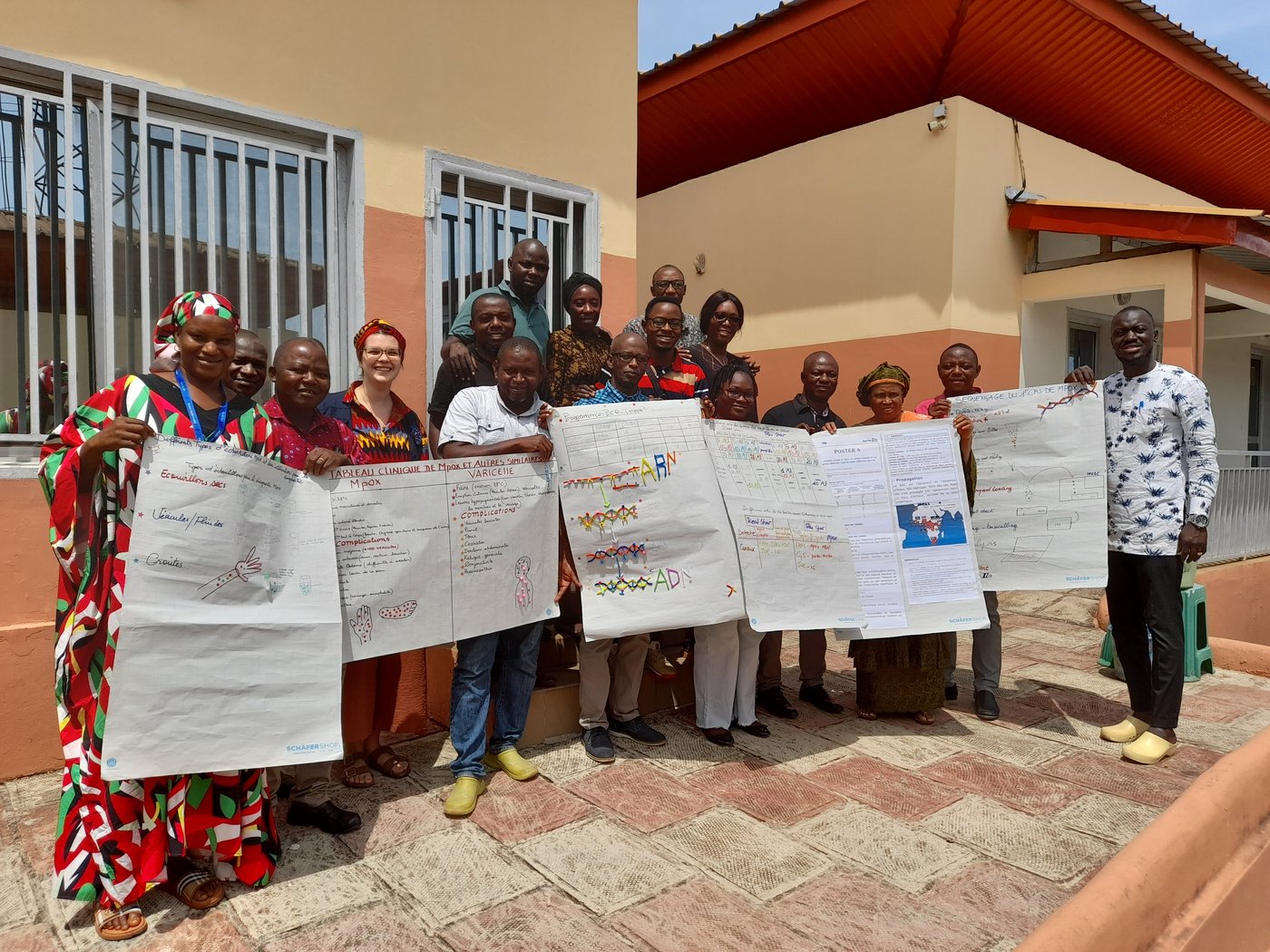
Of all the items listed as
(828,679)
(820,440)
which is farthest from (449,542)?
(828,679)

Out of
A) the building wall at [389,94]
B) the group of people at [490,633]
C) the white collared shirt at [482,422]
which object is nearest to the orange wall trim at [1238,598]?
the group of people at [490,633]

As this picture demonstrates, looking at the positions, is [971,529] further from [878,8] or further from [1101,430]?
[878,8]

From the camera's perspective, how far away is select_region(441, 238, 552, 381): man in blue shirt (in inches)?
144

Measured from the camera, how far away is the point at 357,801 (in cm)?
320

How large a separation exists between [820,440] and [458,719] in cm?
210

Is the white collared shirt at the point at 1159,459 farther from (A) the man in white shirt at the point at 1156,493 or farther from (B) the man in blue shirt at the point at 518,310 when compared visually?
(B) the man in blue shirt at the point at 518,310

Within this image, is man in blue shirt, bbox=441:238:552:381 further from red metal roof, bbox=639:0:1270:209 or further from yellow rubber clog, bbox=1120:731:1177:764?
red metal roof, bbox=639:0:1270:209

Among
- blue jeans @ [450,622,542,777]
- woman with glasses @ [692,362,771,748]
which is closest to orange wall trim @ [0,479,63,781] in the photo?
blue jeans @ [450,622,542,777]

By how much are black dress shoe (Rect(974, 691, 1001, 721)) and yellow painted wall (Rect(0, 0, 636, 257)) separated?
357 centimetres

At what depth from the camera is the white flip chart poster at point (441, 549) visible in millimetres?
2930

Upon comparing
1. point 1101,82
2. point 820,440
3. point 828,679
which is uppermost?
point 1101,82

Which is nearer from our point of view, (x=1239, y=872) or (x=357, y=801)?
(x=1239, y=872)

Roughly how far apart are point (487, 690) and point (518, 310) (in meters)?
2.00

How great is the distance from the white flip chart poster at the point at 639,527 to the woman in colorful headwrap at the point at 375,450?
64 centimetres
